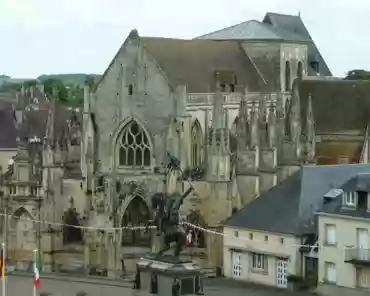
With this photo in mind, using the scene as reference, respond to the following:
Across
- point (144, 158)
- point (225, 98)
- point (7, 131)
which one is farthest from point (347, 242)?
point (7, 131)

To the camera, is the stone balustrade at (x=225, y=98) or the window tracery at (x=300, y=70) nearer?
the stone balustrade at (x=225, y=98)

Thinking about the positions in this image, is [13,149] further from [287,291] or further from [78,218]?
[287,291]

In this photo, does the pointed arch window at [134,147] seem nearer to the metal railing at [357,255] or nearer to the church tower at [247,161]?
the church tower at [247,161]

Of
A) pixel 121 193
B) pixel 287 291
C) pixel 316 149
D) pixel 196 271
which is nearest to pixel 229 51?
pixel 316 149

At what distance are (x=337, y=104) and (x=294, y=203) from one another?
964 inches

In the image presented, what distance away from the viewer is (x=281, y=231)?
5747 cm

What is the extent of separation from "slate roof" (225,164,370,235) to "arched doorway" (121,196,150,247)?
8000 mm

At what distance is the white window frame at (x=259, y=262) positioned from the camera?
58.5m

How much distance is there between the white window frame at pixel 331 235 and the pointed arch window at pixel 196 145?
16.1 m

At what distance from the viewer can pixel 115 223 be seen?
6650cm

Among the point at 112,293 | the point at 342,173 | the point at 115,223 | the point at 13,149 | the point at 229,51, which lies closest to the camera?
the point at 112,293

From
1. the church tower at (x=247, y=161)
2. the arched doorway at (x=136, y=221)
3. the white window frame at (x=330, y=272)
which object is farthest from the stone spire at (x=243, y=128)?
the white window frame at (x=330, y=272)

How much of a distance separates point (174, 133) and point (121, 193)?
4.85 m

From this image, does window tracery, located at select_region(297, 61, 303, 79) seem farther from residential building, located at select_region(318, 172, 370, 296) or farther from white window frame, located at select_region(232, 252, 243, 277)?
residential building, located at select_region(318, 172, 370, 296)
